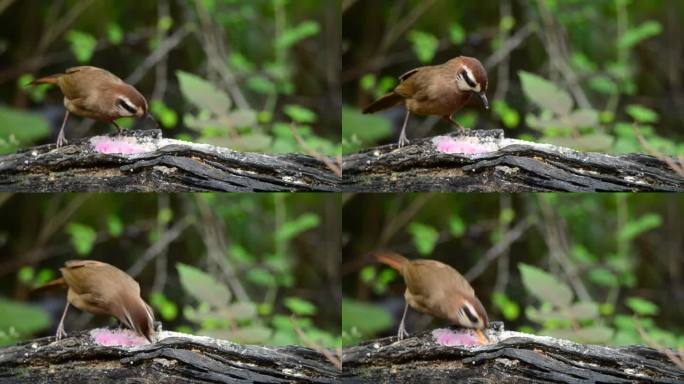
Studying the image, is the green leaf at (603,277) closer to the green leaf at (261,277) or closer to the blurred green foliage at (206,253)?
the blurred green foliage at (206,253)

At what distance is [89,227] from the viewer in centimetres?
427

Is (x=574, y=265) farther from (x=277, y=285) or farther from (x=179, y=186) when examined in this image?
(x=179, y=186)

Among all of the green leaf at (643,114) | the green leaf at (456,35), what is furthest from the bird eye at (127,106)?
the green leaf at (643,114)

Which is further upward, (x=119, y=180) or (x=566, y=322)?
(x=119, y=180)

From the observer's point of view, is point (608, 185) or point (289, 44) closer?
point (608, 185)

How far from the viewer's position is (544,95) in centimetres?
426

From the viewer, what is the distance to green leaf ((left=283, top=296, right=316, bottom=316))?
436 centimetres

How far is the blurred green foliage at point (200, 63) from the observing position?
4309 mm

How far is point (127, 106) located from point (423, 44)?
1391 mm

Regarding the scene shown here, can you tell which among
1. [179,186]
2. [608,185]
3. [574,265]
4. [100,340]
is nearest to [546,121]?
[608,185]

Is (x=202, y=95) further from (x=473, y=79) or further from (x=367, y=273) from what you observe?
(x=473, y=79)

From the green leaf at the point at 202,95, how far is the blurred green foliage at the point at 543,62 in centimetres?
61

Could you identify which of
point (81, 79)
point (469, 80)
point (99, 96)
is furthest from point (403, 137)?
point (81, 79)

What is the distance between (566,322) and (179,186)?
1.94 m
